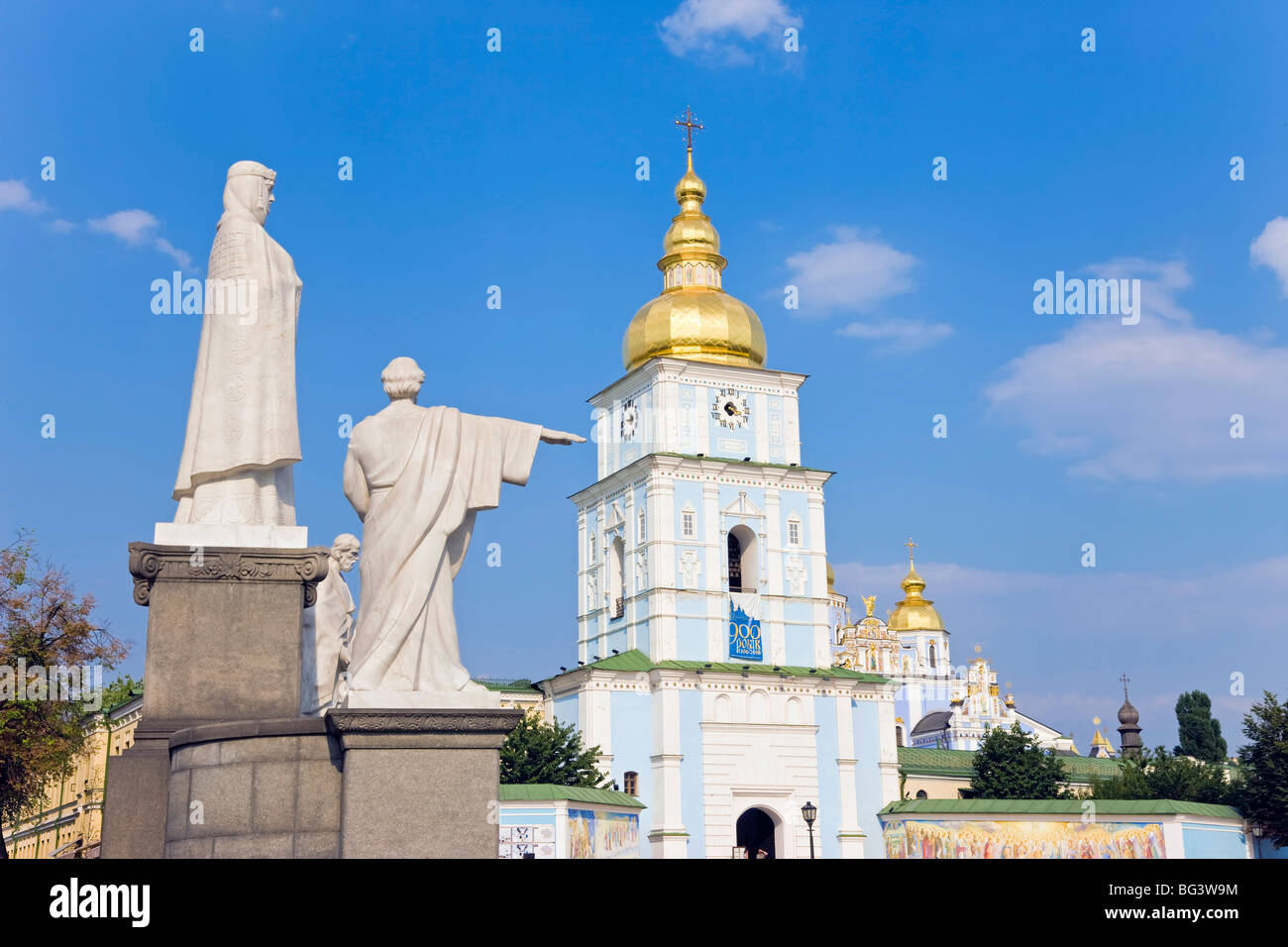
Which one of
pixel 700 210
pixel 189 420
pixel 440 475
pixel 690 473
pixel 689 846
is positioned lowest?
pixel 689 846

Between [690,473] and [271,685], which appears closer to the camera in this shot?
[271,685]

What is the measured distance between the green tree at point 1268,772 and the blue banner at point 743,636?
18124 millimetres

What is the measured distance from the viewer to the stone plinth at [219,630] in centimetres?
991

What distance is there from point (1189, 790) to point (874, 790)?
14.4 meters

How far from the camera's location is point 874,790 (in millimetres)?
56688

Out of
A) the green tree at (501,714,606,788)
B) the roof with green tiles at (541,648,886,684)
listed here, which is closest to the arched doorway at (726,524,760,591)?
the roof with green tiles at (541,648,886,684)

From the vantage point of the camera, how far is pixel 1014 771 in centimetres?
6488

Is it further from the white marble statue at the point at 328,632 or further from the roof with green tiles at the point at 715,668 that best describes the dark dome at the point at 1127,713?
the white marble statue at the point at 328,632

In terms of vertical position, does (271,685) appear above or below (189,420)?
below

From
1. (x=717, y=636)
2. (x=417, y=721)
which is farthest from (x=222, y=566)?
(x=717, y=636)
